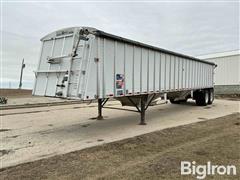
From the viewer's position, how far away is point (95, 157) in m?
5.98

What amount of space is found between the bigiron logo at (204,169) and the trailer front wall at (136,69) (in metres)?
3.66

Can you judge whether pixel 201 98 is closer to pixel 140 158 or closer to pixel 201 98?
pixel 201 98

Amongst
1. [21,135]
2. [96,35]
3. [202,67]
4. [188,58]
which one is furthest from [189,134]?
[202,67]

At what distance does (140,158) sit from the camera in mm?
5844

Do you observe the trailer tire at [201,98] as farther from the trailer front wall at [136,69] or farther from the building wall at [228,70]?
the building wall at [228,70]

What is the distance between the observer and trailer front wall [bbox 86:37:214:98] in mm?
8064

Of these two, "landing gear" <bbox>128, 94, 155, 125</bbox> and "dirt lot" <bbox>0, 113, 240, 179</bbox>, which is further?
"landing gear" <bbox>128, 94, 155, 125</bbox>

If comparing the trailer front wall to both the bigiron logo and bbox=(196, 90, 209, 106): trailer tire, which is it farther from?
bbox=(196, 90, 209, 106): trailer tire

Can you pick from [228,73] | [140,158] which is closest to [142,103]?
[140,158]

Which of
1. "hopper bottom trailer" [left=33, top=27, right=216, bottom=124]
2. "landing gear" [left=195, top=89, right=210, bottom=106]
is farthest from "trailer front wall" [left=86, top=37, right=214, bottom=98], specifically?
"landing gear" [left=195, top=89, right=210, bottom=106]

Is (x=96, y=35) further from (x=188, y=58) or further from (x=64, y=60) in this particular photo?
(x=188, y=58)

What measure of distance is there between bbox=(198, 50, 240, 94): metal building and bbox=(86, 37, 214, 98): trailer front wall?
20.3m

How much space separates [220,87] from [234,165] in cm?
3071

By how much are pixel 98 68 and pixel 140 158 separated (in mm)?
3208
